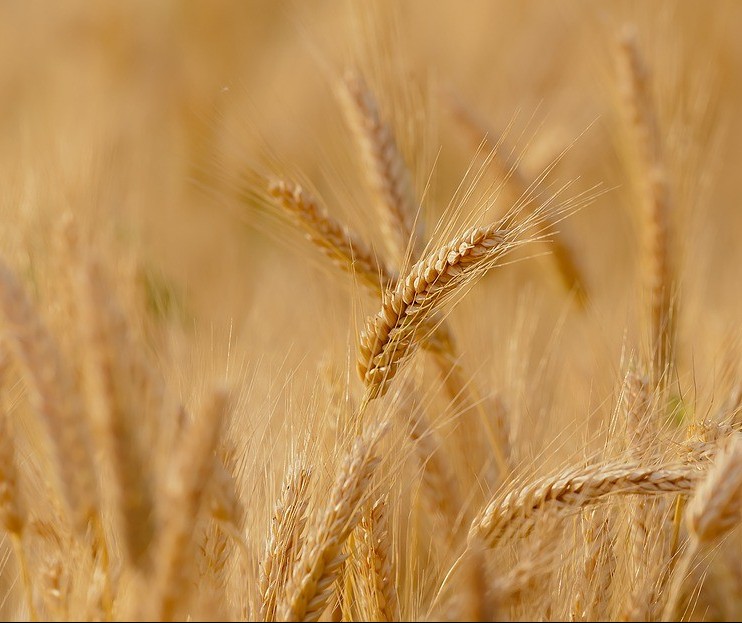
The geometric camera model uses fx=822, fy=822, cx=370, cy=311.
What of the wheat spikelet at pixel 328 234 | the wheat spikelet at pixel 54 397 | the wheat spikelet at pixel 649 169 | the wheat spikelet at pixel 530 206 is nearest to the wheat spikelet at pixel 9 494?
the wheat spikelet at pixel 54 397

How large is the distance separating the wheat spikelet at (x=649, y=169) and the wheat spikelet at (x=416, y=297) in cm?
80

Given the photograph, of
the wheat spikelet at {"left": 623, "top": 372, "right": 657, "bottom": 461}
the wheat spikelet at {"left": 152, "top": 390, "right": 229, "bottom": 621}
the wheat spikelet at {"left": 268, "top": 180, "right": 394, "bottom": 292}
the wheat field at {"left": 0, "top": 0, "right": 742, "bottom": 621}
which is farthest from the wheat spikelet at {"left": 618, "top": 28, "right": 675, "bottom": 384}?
the wheat spikelet at {"left": 152, "top": 390, "right": 229, "bottom": 621}

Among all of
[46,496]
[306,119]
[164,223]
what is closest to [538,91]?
[306,119]

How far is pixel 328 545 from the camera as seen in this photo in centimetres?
103

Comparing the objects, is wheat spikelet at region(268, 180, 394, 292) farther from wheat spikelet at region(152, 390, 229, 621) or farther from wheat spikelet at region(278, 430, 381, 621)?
wheat spikelet at region(152, 390, 229, 621)

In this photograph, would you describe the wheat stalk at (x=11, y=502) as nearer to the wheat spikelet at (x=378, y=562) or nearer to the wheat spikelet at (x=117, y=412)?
the wheat spikelet at (x=117, y=412)

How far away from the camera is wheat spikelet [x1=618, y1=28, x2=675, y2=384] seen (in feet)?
6.23

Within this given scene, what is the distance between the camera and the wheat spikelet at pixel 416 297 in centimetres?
114

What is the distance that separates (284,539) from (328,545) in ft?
0.48

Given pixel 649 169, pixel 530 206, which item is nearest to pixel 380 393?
pixel 530 206

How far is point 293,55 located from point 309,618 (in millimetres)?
3610

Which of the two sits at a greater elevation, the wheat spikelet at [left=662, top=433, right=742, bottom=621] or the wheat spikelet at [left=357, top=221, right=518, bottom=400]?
the wheat spikelet at [left=357, top=221, right=518, bottom=400]

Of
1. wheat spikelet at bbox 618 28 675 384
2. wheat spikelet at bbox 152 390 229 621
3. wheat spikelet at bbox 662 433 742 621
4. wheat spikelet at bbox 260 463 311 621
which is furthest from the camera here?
wheat spikelet at bbox 618 28 675 384

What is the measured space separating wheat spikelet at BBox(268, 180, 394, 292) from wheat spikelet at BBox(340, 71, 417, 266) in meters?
0.10
